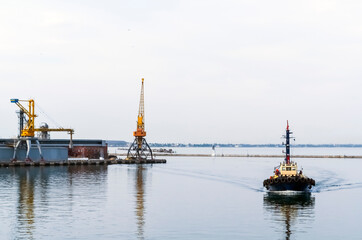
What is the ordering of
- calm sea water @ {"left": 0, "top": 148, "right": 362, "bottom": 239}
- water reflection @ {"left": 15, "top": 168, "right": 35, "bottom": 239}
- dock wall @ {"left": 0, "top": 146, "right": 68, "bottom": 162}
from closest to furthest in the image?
calm sea water @ {"left": 0, "top": 148, "right": 362, "bottom": 239} < water reflection @ {"left": 15, "top": 168, "right": 35, "bottom": 239} < dock wall @ {"left": 0, "top": 146, "right": 68, "bottom": 162}

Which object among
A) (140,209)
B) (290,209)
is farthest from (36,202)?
(290,209)

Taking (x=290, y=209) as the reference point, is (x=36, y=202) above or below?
above

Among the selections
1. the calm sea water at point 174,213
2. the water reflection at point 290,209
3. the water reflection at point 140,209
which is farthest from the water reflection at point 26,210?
the water reflection at point 290,209

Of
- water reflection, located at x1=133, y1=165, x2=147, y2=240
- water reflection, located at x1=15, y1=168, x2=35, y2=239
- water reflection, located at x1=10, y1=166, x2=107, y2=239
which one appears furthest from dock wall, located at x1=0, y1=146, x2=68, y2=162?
water reflection, located at x1=133, y1=165, x2=147, y2=240

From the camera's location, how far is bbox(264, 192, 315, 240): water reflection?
52.0 m

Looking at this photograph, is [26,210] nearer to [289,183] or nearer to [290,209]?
[290,209]

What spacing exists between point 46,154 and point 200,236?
138917 millimetres

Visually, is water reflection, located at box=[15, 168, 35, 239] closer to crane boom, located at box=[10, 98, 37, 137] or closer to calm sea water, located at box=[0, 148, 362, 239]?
calm sea water, located at box=[0, 148, 362, 239]

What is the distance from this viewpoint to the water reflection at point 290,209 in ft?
171

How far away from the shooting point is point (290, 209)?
204ft

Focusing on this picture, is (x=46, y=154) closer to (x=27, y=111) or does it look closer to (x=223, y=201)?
(x=27, y=111)

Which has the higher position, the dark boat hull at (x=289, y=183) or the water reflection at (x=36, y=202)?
the dark boat hull at (x=289, y=183)

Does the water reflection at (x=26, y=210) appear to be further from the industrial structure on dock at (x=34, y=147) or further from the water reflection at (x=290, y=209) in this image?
the industrial structure on dock at (x=34, y=147)

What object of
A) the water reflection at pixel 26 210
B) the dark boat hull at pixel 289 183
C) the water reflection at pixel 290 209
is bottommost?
the water reflection at pixel 290 209
